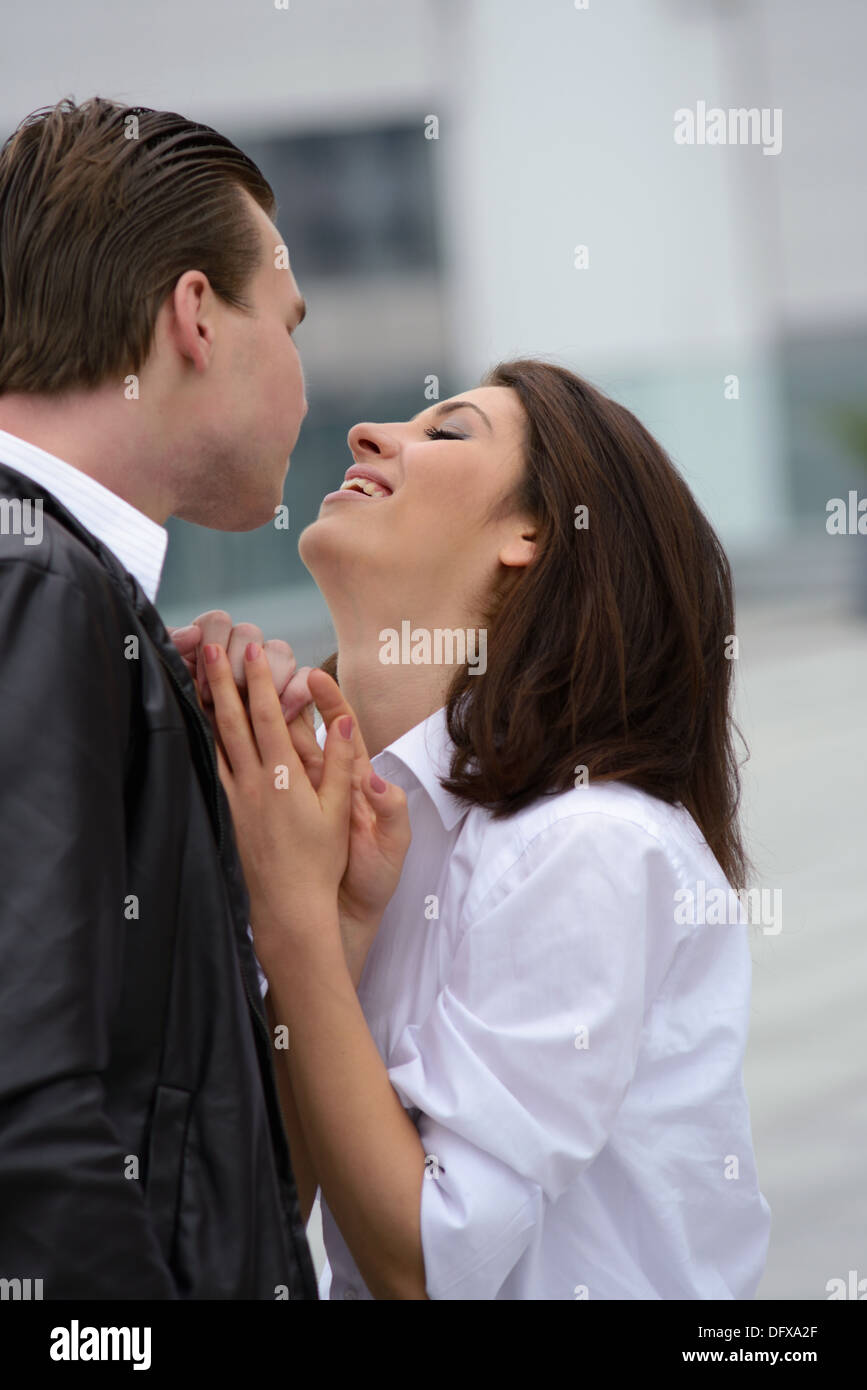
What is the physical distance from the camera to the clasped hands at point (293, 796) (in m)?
1.67

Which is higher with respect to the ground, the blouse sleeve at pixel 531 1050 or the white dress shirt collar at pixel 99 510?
the white dress shirt collar at pixel 99 510

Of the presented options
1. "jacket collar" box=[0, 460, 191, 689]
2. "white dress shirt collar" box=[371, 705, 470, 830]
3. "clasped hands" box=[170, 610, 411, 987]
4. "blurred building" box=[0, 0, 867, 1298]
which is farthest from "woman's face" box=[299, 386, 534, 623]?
"blurred building" box=[0, 0, 867, 1298]

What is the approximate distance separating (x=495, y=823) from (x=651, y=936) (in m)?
0.24

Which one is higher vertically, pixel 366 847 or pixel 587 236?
pixel 587 236

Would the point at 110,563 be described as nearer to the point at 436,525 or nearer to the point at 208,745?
the point at 208,745

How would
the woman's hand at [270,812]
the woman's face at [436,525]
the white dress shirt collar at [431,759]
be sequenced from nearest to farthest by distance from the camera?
the woman's hand at [270,812] < the white dress shirt collar at [431,759] < the woman's face at [436,525]

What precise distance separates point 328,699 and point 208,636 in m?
0.17

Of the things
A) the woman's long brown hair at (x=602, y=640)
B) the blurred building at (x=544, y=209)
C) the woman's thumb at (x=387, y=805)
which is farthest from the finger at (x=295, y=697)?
the blurred building at (x=544, y=209)

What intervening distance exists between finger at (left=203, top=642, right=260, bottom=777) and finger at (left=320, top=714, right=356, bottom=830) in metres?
0.09

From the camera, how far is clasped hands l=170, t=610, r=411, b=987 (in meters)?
1.67

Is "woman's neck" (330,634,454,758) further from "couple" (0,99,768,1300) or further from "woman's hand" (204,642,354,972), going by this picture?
"woman's hand" (204,642,354,972)

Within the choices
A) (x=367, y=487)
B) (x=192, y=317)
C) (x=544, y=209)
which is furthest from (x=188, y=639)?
(x=544, y=209)

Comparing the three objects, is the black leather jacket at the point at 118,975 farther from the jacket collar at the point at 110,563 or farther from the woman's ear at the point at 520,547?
the woman's ear at the point at 520,547

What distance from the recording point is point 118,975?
3.94 ft
